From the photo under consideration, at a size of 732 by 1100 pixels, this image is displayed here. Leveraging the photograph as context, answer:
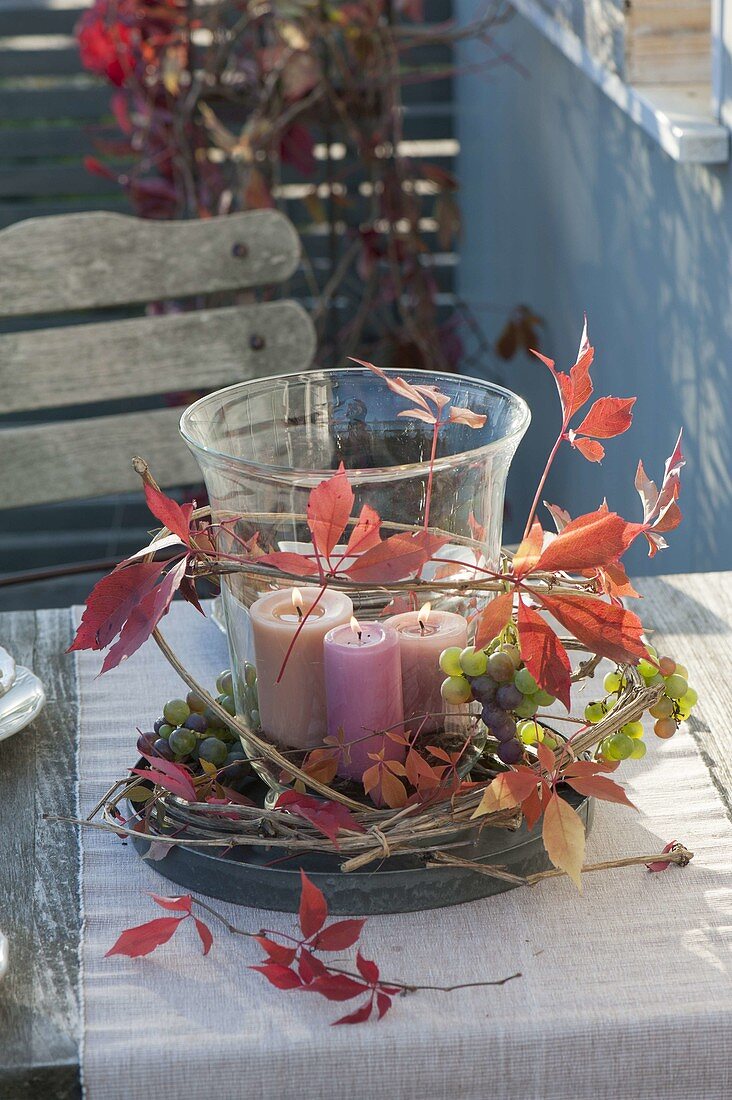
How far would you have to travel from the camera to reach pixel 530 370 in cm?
271

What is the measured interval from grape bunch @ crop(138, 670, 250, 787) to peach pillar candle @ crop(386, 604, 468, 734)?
11 centimetres

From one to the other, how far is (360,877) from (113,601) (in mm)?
200

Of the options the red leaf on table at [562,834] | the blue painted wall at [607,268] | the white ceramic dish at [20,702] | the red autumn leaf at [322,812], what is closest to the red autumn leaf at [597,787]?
the red leaf on table at [562,834]

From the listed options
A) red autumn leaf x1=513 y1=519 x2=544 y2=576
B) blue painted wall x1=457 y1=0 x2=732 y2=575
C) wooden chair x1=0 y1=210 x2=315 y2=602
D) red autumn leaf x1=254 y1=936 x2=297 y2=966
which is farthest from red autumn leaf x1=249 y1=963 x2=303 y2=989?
wooden chair x1=0 y1=210 x2=315 y2=602

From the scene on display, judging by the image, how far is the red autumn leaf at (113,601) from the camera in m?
0.66

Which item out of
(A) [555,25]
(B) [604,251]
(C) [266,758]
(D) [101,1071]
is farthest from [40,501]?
(D) [101,1071]

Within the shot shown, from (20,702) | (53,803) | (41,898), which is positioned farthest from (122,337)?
(41,898)

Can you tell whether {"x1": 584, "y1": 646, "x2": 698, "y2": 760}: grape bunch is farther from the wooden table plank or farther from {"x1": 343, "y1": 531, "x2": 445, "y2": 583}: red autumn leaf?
the wooden table plank

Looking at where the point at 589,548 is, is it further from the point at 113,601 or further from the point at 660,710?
the point at 113,601

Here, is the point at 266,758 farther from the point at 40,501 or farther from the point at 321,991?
the point at 40,501

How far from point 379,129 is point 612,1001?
2.24 metres

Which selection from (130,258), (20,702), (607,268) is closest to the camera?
(20,702)

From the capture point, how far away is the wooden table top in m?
0.61

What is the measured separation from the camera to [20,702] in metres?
0.92
